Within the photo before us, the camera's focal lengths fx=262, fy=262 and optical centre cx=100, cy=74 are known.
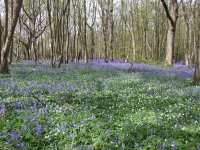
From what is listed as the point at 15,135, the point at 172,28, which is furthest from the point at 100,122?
the point at 172,28

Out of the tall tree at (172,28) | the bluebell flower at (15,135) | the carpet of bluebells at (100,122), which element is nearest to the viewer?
the bluebell flower at (15,135)

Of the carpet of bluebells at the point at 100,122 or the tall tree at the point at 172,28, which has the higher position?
the tall tree at the point at 172,28

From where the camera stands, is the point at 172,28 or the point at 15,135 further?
the point at 172,28

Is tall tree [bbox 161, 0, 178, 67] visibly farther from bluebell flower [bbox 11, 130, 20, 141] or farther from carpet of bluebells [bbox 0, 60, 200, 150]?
bluebell flower [bbox 11, 130, 20, 141]

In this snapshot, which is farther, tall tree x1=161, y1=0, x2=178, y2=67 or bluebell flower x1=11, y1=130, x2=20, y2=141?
tall tree x1=161, y1=0, x2=178, y2=67

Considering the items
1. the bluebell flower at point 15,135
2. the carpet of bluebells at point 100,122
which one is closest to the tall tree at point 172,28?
the carpet of bluebells at point 100,122

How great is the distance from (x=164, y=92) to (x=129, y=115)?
399 cm

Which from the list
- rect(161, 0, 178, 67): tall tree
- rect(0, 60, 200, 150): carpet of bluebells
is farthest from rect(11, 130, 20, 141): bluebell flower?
rect(161, 0, 178, 67): tall tree

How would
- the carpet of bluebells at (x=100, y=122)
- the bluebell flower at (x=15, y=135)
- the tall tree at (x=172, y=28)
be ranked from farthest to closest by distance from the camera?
the tall tree at (x=172, y=28) < the carpet of bluebells at (x=100, y=122) < the bluebell flower at (x=15, y=135)

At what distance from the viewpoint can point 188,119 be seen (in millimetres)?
7195

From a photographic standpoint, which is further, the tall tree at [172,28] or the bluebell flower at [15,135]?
the tall tree at [172,28]

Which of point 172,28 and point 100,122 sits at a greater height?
point 172,28

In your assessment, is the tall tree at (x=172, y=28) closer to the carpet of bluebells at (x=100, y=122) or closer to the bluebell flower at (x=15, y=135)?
the carpet of bluebells at (x=100, y=122)

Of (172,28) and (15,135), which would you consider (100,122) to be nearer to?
(15,135)
